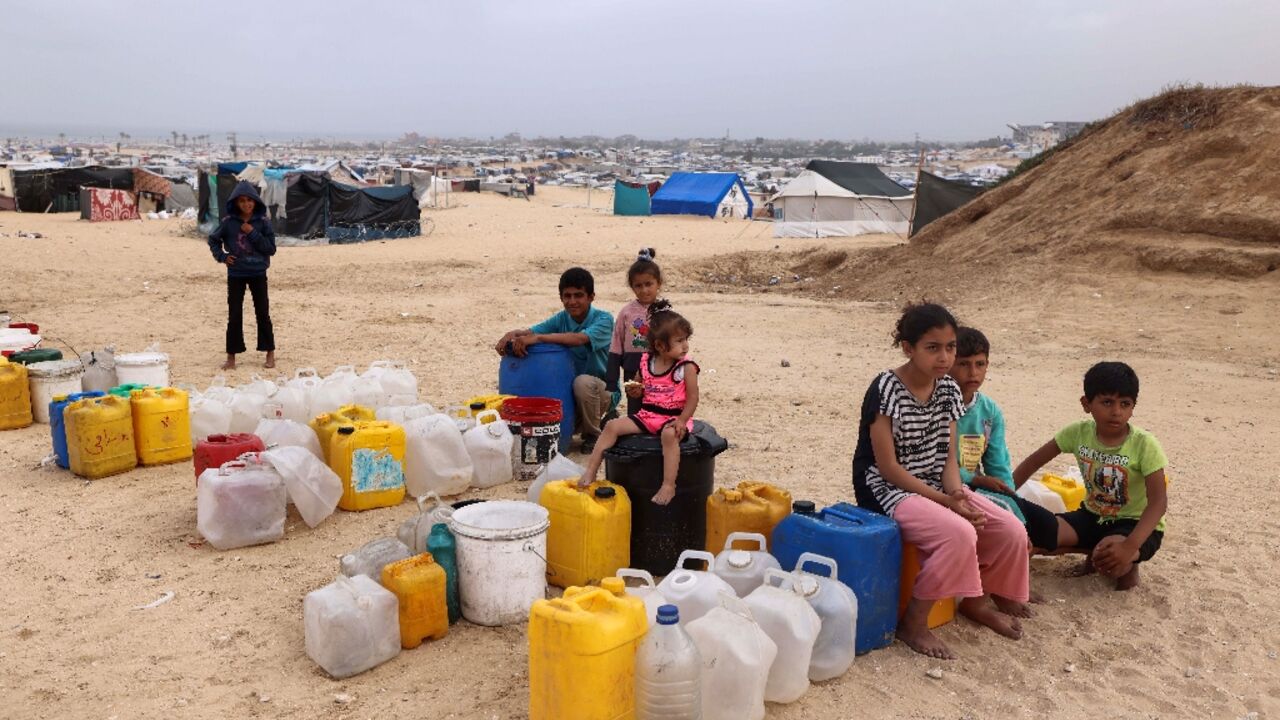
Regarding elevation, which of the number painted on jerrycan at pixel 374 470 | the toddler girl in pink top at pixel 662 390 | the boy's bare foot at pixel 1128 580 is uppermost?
the toddler girl in pink top at pixel 662 390

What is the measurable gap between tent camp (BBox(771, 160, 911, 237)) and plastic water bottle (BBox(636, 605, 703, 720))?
25071mm

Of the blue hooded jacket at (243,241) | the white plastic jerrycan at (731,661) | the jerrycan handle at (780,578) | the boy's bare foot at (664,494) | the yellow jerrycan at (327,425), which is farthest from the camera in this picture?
the blue hooded jacket at (243,241)

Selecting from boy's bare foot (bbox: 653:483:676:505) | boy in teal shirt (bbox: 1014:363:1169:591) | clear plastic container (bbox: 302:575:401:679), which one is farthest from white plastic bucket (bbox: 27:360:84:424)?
boy in teal shirt (bbox: 1014:363:1169:591)

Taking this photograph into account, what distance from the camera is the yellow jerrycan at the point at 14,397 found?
6.45 metres

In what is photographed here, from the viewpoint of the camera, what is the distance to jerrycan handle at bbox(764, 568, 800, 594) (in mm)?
3324

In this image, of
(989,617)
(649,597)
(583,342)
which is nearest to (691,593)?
(649,597)

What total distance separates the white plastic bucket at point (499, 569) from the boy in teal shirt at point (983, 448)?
6.32 feet

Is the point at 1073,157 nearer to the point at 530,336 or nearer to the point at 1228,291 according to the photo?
the point at 1228,291

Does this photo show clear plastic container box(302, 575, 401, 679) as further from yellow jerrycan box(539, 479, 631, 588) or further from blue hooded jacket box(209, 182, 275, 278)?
blue hooded jacket box(209, 182, 275, 278)

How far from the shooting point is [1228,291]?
38.2 feet

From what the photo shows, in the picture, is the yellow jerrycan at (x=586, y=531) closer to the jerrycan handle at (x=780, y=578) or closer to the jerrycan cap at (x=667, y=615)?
the jerrycan handle at (x=780, y=578)

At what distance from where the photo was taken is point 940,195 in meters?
20.2

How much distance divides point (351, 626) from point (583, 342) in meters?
2.79

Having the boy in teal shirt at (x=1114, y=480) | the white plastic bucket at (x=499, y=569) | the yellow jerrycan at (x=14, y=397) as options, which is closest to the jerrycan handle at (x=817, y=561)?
the white plastic bucket at (x=499, y=569)
